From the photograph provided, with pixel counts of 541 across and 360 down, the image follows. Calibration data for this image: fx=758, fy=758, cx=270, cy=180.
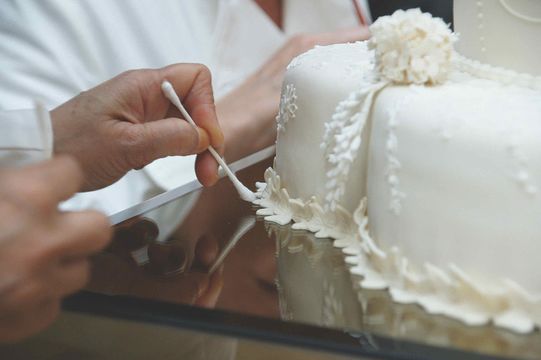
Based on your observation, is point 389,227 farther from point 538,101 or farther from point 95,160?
point 95,160

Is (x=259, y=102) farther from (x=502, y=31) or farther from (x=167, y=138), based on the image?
(x=502, y=31)

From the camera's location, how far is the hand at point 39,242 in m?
0.67

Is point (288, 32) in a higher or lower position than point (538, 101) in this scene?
lower

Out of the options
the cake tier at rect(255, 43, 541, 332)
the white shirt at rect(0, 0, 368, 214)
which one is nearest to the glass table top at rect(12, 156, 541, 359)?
the cake tier at rect(255, 43, 541, 332)

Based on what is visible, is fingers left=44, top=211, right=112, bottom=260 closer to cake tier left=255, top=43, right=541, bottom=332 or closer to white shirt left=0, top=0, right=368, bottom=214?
cake tier left=255, top=43, right=541, bottom=332

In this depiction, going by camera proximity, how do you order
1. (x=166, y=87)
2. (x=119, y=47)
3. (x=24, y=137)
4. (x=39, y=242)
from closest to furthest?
(x=39, y=242), (x=24, y=137), (x=166, y=87), (x=119, y=47)

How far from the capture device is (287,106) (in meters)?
1.19

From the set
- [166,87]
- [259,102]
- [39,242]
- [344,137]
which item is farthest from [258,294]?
[259,102]

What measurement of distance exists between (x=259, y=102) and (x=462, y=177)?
1.18 meters

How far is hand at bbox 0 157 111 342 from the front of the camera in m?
0.67

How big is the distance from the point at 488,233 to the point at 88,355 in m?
0.50

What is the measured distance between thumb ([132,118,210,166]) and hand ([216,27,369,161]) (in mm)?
694

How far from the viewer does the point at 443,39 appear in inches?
38.5

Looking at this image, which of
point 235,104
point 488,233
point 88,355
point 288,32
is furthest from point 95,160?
point 288,32
